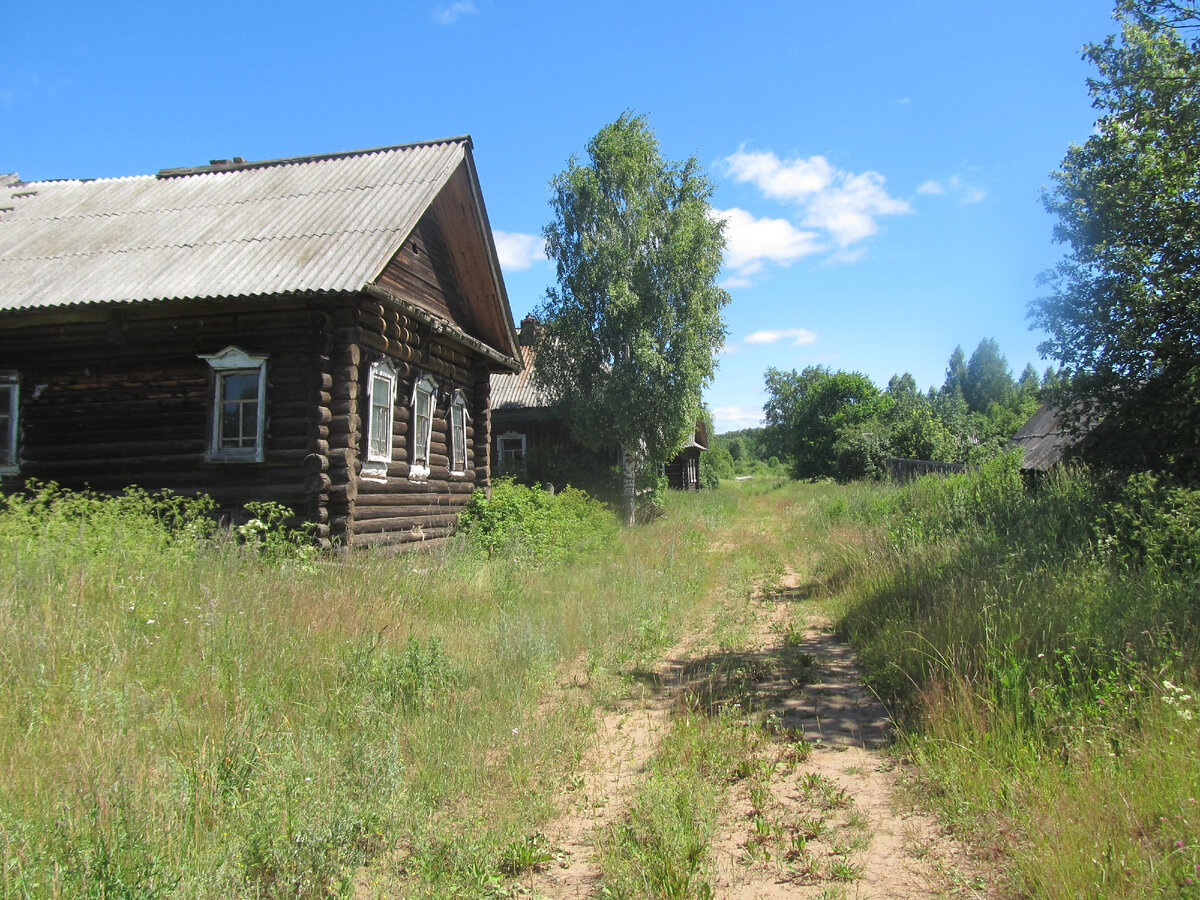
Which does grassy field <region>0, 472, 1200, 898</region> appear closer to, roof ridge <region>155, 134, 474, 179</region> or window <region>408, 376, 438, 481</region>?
window <region>408, 376, 438, 481</region>

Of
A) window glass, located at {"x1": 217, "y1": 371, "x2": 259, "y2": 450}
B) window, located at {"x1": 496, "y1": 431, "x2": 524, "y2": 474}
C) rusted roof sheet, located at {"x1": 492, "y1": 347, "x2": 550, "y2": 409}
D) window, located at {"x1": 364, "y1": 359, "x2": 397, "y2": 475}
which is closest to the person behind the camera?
window glass, located at {"x1": 217, "y1": 371, "x2": 259, "y2": 450}

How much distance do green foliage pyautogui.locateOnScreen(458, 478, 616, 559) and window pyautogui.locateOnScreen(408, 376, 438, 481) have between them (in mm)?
1444

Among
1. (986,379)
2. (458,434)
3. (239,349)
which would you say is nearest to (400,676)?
(239,349)

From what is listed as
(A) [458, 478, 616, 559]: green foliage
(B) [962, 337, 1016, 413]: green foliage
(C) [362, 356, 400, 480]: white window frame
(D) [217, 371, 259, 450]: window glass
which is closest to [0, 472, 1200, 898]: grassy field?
(C) [362, 356, 400, 480]: white window frame

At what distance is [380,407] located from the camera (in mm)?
10586

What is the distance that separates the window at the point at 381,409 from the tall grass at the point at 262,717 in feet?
10.2

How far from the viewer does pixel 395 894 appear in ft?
9.75

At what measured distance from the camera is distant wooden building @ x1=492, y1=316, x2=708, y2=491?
22391 mm

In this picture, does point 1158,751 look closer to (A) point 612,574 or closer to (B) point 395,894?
(B) point 395,894

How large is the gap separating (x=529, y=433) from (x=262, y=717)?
20.4 metres

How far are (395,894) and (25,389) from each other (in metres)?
10.9

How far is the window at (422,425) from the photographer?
11.5 metres

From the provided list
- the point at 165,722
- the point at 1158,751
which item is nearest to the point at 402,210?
the point at 165,722

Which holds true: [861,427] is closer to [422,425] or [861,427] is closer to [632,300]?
[632,300]
